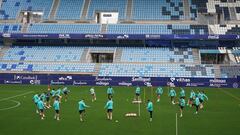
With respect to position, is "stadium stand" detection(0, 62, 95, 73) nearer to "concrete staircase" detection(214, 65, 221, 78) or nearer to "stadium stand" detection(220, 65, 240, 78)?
"concrete staircase" detection(214, 65, 221, 78)

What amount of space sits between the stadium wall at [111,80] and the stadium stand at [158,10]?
56.7ft

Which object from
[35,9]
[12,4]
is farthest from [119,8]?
[12,4]

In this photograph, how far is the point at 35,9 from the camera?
75750 millimetres

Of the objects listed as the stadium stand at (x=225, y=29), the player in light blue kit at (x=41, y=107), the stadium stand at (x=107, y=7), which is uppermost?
the stadium stand at (x=107, y=7)

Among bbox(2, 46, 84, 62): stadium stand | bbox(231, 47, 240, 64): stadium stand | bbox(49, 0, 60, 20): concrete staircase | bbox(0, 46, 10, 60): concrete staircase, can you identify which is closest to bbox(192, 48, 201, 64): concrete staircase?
bbox(231, 47, 240, 64): stadium stand

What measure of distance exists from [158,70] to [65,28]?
19482 mm

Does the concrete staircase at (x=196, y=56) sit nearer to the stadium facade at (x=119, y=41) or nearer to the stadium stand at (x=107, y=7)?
the stadium facade at (x=119, y=41)

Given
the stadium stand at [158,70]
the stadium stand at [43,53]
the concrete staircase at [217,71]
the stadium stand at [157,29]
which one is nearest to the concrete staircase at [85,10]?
the stadium stand at [157,29]

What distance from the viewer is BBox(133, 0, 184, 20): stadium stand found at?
7238cm

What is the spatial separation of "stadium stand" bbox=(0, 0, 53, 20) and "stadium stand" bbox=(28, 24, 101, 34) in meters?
3.49

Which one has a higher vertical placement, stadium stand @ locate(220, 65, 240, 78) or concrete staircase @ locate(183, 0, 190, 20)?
concrete staircase @ locate(183, 0, 190, 20)

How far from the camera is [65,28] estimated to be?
7112cm

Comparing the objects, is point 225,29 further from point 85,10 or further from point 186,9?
point 85,10

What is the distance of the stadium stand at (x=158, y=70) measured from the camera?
62.4m
